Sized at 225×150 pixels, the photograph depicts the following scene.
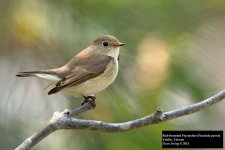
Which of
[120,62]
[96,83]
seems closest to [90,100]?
[96,83]

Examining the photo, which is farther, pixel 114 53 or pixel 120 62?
pixel 120 62

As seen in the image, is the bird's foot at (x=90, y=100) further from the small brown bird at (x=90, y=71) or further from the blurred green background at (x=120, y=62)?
the blurred green background at (x=120, y=62)

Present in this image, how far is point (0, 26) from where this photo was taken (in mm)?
1101

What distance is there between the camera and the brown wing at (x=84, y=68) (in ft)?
2.99

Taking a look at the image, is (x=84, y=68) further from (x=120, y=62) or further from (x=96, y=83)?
(x=120, y=62)

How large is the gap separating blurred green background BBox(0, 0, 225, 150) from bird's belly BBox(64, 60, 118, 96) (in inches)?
4.4

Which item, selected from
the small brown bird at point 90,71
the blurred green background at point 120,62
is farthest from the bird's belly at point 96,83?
the blurred green background at point 120,62

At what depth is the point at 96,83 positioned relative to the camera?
0.96 meters

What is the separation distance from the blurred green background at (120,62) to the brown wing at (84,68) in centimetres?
7

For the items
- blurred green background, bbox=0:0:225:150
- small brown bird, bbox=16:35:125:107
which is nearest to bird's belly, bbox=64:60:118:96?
small brown bird, bbox=16:35:125:107

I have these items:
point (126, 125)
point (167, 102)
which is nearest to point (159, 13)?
point (167, 102)

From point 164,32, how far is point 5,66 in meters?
0.30

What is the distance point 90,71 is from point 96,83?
0.03 meters

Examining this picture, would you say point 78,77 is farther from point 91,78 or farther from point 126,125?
point 126,125
